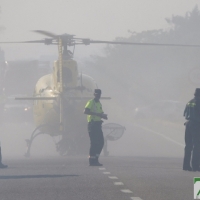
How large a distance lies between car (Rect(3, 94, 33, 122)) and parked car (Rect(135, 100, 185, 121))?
1117cm

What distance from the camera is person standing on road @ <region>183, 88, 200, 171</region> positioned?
656 inches

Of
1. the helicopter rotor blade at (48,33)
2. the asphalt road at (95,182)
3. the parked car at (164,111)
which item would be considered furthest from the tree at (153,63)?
the asphalt road at (95,182)

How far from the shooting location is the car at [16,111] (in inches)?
1855

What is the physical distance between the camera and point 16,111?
47.8 metres

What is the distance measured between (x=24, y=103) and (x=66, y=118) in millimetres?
22342

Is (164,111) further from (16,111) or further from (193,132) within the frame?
(193,132)

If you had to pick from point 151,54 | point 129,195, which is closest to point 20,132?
point 129,195

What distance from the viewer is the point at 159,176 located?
49.6 ft

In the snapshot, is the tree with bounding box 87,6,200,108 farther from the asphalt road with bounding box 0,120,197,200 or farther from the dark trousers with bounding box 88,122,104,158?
the asphalt road with bounding box 0,120,197,200

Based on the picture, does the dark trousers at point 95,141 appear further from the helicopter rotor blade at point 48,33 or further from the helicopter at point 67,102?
the helicopter at point 67,102

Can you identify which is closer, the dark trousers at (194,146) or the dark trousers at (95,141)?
the dark trousers at (194,146)

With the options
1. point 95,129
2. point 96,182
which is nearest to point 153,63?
point 95,129

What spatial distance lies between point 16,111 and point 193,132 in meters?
31.7

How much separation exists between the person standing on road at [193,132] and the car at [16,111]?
30.3m
